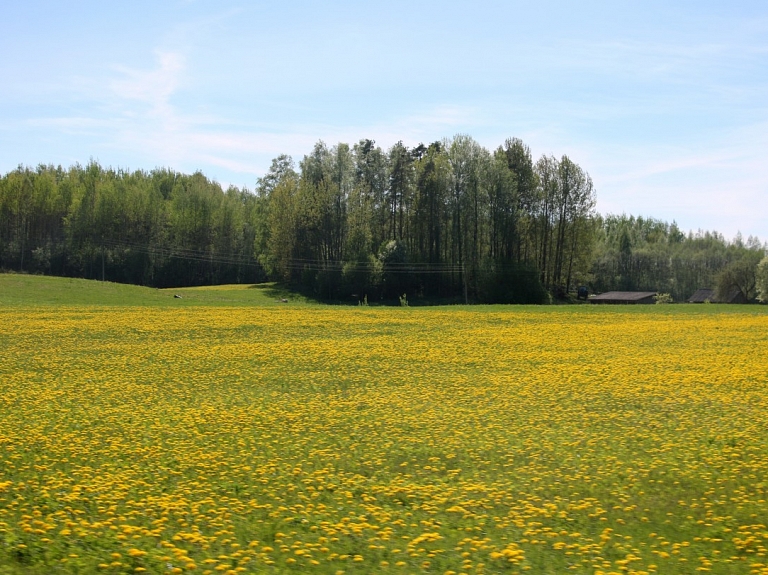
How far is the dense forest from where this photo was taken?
86000 millimetres

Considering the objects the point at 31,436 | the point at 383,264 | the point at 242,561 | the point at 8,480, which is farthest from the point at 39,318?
the point at 383,264

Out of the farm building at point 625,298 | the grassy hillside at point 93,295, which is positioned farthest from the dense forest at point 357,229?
the grassy hillside at point 93,295

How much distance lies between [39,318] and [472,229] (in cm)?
5772

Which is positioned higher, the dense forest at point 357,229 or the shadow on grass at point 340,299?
the dense forest at point 357,229

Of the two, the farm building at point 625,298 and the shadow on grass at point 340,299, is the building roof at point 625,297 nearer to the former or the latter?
the farm building at point 625,298

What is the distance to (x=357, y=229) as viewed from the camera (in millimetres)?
89562

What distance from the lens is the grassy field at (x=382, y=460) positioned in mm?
8242

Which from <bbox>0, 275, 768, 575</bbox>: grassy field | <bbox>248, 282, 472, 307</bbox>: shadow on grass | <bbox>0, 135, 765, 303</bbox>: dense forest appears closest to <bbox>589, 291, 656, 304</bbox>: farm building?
<bbox>0, 135, 765, 303</bbox>: dense forest

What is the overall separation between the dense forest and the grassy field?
187ft

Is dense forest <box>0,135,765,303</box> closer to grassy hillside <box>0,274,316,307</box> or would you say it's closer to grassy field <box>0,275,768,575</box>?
grassy hillside <box>0,274,316,307</box>

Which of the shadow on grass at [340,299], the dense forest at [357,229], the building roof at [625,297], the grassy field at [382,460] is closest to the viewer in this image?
the grassy field at [382,460]

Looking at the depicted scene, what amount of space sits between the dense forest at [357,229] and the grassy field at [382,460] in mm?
57057

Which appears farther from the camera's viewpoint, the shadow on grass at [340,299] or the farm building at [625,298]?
the farm building at [625,298]

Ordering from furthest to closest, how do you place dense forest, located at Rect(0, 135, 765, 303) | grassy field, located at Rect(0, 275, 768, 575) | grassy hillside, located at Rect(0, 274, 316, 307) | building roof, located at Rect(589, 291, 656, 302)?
building roof, located at Rect(589, 291, 656, 302) → dense forest, located at Rect(0, 135, 765, 303) → grassy hillside, located at Rect(0, 274, 316, 307) → grassy field, located at Rect(0, 275, 768, 575)
